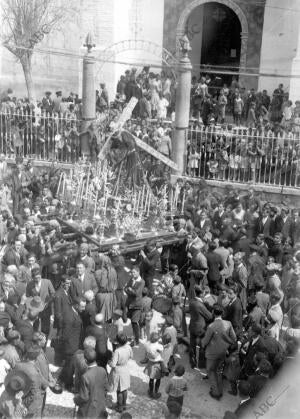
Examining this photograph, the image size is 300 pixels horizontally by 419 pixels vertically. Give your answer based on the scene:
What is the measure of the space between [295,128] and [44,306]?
9.24 meters

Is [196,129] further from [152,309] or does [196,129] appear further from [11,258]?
[152,309]

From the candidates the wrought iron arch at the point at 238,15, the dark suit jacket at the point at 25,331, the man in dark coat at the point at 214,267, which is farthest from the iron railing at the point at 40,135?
the wrought iron arch at the point at 238,15

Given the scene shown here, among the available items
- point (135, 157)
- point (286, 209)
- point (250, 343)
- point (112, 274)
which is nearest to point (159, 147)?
point (135, 157)

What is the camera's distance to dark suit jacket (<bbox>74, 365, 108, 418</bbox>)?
285 inches

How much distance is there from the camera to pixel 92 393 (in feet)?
23.8

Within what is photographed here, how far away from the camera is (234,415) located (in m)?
6.82

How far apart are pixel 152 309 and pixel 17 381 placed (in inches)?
109

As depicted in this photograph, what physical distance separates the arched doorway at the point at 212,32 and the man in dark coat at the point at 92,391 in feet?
62.2

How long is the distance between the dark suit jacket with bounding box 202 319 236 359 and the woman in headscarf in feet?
5.15

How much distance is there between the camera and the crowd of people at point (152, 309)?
7531 millimetres

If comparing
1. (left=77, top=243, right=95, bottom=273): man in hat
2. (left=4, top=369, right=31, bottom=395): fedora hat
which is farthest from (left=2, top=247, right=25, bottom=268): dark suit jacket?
(left=4, top=369, right=31, bottom=395): fedora hat

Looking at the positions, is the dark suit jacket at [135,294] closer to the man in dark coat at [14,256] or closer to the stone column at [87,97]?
the man in dark coat at [14,256]

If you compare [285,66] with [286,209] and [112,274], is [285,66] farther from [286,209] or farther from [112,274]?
[112,274]

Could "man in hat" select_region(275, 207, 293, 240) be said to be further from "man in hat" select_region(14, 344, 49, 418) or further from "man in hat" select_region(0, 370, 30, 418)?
"man in hat" select_region(0, 370, 30, 418)
